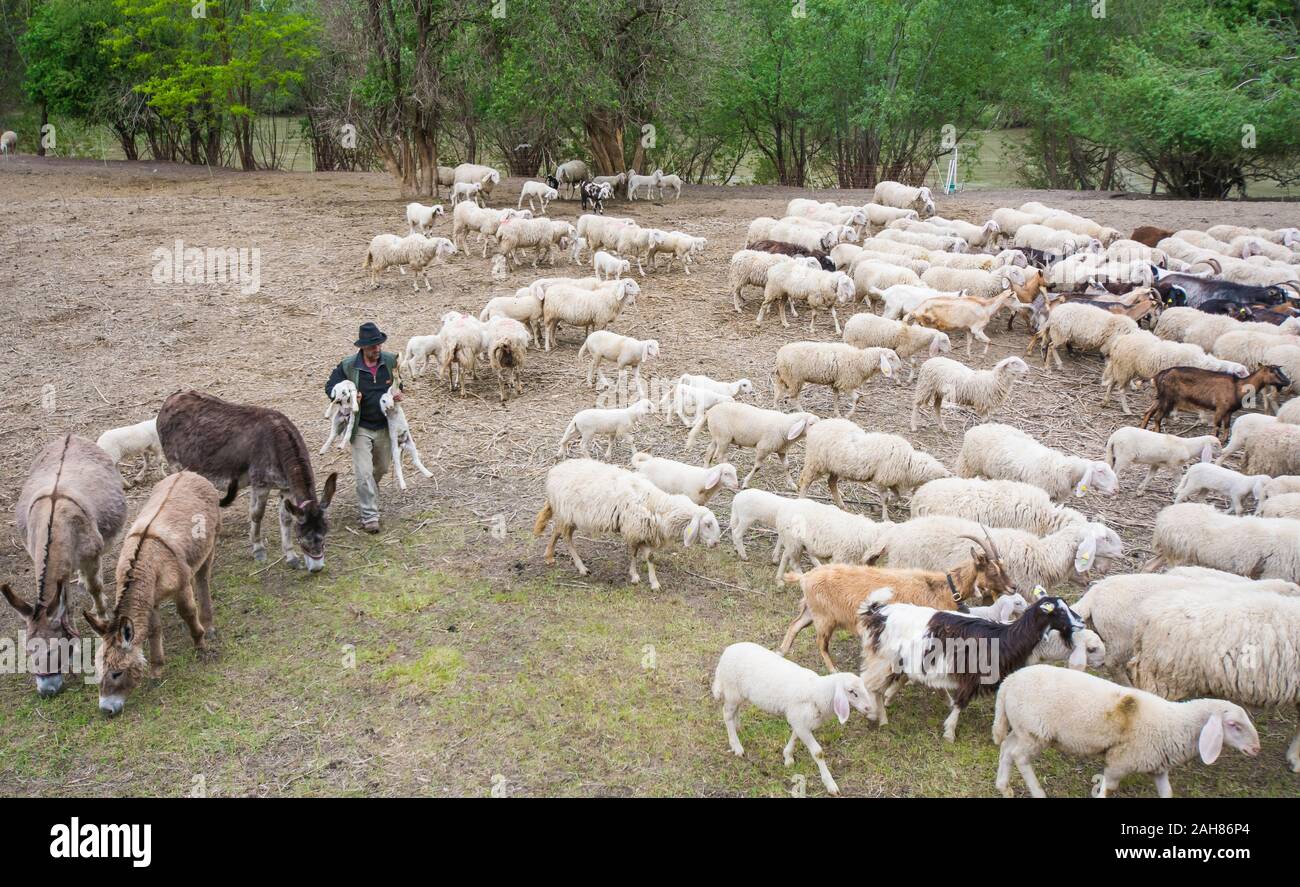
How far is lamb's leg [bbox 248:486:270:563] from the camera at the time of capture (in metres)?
8.23

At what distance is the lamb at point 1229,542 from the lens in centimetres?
713

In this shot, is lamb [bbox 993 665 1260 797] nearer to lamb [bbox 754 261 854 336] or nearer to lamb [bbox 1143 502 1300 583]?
lamb [bbox 1143 502 1300 583]

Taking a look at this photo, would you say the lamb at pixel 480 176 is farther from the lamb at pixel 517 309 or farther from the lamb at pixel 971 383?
the lamb at pixel 971 383

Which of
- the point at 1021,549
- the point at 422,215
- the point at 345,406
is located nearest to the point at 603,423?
the point at 345,406

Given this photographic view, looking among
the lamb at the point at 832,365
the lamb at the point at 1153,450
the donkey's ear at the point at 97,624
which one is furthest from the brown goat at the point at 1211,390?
the donkey's ear at the point at 97,624

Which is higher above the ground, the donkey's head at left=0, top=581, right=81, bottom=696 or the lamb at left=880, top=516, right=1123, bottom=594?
the lamb at left=880, top=516, right=1123, bottom=594

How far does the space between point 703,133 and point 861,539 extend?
2475cm

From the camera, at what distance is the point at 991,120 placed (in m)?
30.0

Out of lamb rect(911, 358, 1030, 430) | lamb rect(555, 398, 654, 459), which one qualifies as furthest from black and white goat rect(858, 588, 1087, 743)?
lamb rect(911, 358, 1030, 430)

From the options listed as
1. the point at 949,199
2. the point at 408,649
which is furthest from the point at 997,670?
the point at 949,199

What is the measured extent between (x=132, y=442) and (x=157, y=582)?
3.56 metres

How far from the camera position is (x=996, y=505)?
7.95m

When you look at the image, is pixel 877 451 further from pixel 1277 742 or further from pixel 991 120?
pixel 991 120

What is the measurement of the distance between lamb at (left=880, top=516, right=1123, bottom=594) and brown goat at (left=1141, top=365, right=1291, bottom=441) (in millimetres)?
4321
